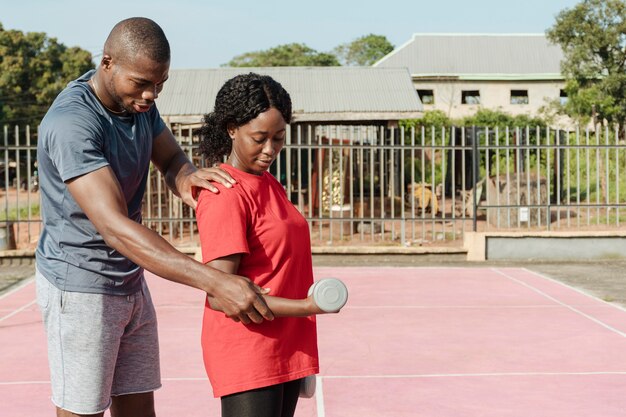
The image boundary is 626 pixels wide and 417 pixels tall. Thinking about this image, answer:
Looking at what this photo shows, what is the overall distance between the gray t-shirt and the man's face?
0.12 m

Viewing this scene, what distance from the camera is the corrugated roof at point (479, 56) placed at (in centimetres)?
4153

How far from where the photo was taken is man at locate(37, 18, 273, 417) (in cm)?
270

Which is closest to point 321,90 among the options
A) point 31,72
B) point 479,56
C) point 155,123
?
point 155,123

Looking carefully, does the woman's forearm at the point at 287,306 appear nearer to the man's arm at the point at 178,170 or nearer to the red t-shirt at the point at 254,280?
the red t-shirt at the point at 254,280

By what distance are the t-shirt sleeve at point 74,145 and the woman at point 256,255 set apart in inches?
14.2

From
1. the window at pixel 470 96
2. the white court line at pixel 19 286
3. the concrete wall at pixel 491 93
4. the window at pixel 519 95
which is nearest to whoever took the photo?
the white court line at pixel 19 286

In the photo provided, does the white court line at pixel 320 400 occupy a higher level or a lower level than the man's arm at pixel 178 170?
lower

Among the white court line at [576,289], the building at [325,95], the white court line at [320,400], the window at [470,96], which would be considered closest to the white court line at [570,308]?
the white court line at [576,289]

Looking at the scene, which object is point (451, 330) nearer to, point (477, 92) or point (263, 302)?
point (263, 302)

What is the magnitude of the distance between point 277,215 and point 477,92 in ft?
132

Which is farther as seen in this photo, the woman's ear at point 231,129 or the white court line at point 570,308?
the white court line at point 570,308

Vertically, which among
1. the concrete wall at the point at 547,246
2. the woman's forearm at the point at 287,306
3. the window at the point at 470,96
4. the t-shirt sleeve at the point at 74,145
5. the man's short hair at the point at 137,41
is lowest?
the concrete wall at the point at 547,246

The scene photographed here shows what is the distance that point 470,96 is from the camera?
42469 mm

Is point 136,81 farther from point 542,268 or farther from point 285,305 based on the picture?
point 542,268
